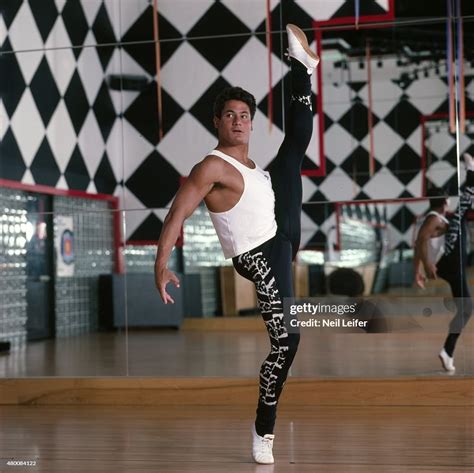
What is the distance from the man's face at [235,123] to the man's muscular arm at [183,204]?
101 mm

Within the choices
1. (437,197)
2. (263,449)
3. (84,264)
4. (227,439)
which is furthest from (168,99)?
(263,449)

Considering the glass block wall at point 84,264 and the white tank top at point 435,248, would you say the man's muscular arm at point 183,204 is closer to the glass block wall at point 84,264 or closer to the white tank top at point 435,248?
the white tank top at point 435,248

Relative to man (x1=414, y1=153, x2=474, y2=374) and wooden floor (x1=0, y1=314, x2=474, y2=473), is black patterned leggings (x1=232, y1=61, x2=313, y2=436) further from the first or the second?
man (x1=414, y1=153, x2=474, y2=374)

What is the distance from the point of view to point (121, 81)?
214 inches

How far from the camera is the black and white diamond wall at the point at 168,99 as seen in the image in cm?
507

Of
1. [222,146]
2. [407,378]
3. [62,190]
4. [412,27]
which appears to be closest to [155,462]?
[222,146]

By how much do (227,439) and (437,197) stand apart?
5.61 feet

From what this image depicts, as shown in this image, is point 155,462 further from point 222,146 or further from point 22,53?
point 22,53

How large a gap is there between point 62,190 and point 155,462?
7.26 feet

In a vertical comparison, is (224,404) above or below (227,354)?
below

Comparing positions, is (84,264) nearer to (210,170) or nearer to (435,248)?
(435,248)

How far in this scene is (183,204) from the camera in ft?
11.7

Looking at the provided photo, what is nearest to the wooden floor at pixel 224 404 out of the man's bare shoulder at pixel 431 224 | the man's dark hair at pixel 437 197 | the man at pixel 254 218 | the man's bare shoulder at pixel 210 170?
the man at pixel 254 218

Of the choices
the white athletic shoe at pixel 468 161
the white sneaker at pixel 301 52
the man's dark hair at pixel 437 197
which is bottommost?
the man's dark hair at pixel 437 197
